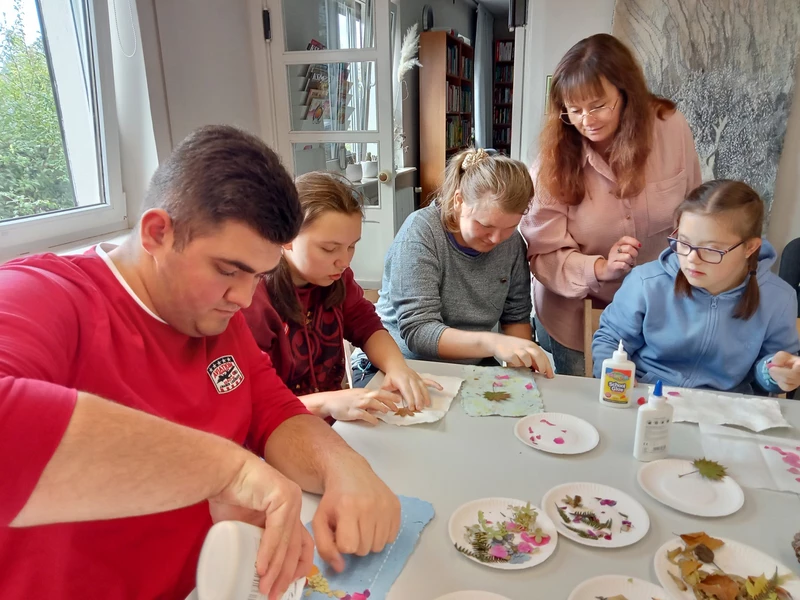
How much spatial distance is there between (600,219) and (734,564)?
1083 millimetres

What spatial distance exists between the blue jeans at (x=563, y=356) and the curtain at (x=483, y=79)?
16.8 feet

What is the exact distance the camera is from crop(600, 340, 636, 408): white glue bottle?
113 cm

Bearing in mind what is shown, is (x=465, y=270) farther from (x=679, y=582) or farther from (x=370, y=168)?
(x=370, y=168)

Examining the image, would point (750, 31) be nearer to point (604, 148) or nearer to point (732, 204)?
point (604, 148)

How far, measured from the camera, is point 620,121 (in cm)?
157

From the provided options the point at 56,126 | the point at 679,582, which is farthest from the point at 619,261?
the point at 56,126

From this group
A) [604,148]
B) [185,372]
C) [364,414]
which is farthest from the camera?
[604,148]

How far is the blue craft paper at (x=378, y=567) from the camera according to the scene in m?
0.70

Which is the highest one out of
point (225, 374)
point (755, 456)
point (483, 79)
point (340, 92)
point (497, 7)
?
point (497, 7)

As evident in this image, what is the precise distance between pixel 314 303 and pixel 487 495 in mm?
666

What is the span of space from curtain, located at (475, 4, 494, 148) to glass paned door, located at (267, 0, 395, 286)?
3707 mm

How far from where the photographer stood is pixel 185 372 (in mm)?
790

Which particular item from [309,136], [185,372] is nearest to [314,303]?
[185,372]

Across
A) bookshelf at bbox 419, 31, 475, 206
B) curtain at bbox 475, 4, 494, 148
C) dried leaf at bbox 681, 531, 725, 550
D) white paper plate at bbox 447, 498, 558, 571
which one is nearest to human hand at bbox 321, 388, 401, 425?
white paper plate at bbox 447, 498, 558, 571
